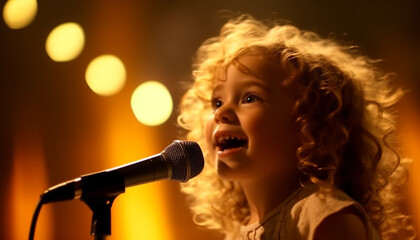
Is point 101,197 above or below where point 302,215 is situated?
above

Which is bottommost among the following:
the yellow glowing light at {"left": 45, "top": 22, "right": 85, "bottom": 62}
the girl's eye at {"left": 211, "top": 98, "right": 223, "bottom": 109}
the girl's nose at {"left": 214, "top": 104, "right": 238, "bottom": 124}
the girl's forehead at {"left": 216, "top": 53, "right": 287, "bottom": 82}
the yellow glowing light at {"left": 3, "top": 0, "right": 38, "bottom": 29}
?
the girl's nose at {"left": 214, "top": 104, "right": 238, "bottom": 124}

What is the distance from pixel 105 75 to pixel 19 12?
11.7 inches

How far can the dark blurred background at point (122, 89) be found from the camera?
120cm

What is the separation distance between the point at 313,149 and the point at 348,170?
0.10m

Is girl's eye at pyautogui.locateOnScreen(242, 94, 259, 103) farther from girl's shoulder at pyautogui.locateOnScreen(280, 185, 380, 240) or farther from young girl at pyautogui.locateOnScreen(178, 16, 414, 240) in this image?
girl's shoulder at pyautogui.locateOnScreen(280, 185, 380, 240)

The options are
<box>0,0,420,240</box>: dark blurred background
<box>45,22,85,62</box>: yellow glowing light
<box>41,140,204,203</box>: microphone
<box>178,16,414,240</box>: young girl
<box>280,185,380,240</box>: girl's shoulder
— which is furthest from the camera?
<box>45,22,85,62</box>: yellow glowing light

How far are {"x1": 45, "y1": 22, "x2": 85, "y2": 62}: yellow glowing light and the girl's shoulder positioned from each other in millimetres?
807

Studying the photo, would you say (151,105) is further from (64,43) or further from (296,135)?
(296,135)

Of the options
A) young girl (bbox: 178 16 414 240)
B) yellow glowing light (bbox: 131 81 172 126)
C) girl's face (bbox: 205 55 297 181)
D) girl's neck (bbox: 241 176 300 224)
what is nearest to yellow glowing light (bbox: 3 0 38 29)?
yellow glowing light (bbox: 131 81 172 126)

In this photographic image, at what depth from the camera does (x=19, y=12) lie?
1.30 meters

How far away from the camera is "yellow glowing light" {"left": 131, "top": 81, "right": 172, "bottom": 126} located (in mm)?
1315

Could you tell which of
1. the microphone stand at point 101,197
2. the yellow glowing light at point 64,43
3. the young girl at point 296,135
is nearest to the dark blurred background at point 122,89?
the yellow glowing light at point 64,43

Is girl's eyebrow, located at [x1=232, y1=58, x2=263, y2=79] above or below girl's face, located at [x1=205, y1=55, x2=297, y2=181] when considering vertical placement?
above

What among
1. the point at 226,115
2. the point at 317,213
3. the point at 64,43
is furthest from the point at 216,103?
the point at 64,43
